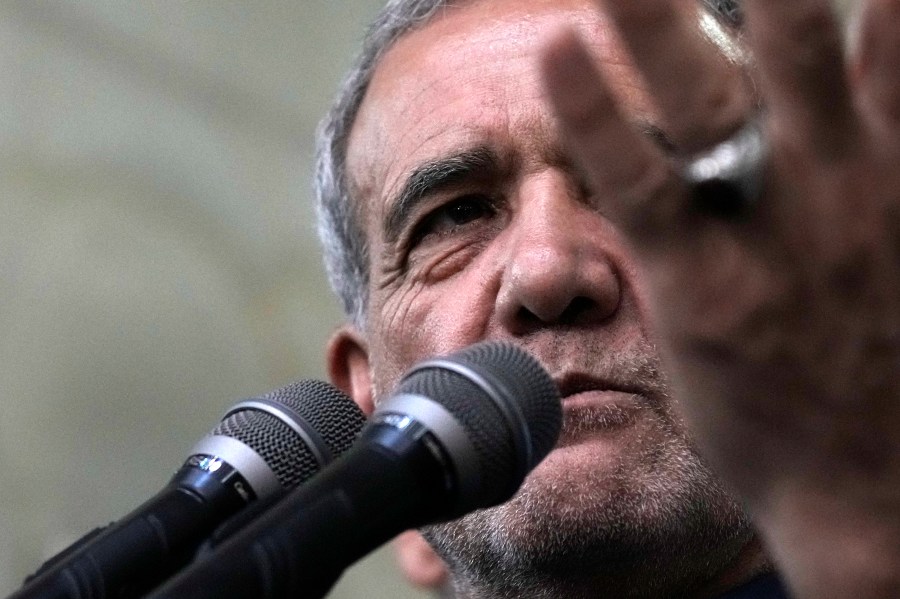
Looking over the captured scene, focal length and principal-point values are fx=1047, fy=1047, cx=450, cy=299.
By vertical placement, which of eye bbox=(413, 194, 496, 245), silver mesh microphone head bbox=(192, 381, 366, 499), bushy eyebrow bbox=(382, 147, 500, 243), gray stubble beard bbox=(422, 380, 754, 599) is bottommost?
gray stubble beard bbox=(422, 380, 754, 599)

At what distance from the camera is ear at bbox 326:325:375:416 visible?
193 cm

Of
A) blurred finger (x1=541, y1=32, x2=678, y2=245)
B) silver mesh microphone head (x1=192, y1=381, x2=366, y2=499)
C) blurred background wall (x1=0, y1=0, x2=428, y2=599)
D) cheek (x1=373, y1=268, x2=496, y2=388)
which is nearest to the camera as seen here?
blurred finger (x1=541, y1=32, x2=678, y2=245)

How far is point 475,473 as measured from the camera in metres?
0.71

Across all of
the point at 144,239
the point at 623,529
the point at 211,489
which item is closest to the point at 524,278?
the point at 623,529

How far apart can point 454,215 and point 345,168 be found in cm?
37

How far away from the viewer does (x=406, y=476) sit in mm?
678

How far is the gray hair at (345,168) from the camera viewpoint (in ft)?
6.15

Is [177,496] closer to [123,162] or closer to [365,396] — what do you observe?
[365,396]

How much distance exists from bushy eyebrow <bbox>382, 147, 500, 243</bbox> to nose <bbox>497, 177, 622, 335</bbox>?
0.51 ft

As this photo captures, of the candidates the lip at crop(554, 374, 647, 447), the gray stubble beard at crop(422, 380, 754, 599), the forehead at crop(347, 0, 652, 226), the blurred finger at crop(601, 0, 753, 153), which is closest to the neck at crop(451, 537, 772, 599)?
the gray stubble beard at crop(422, 380, 754, 599)

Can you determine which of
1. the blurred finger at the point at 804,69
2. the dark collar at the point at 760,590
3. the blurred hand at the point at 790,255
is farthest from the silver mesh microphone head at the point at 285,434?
the dark collar at the point at 760,590

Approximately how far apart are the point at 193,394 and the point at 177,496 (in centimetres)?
202

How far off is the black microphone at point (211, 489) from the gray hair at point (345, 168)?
0.93 meters

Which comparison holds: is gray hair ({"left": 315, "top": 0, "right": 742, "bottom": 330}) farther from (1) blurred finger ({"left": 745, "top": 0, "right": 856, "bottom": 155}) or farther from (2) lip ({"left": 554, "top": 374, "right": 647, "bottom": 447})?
(1) blurred finger ({"left": 745, "top": 0, "right": 856, "bottom": 155})
